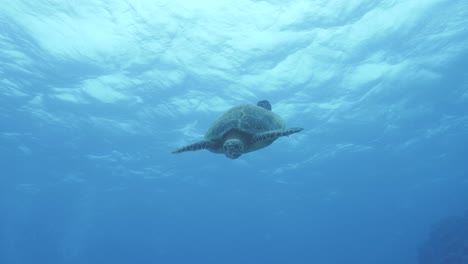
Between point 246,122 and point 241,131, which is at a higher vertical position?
Answer: point 246,122

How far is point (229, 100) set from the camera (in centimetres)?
2395

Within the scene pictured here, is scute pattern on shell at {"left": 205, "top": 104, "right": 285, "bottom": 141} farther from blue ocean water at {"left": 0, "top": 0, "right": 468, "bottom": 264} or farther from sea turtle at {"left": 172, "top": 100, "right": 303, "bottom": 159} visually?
blue ocean water at {"left": 0, "top": 0, "right": 468, "bottom": 264}

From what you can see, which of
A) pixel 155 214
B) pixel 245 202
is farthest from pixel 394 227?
pixel 155 214

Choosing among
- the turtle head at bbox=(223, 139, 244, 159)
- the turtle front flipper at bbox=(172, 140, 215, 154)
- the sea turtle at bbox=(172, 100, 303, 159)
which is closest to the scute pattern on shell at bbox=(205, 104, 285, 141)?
the sea turtle at bbox=(172, 100, 303, 159)

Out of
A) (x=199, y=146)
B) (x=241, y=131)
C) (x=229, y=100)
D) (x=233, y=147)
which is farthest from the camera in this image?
(x=229, y=100)

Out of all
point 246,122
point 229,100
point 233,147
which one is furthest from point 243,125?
point 229,100

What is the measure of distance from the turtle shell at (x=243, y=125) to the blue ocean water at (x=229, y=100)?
9.28 m

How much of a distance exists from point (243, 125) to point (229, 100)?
16466 millimetres

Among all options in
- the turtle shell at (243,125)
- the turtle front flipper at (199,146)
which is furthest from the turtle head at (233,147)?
the turtle front flipper at (199,146)

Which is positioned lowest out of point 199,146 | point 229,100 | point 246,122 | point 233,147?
point 233,147

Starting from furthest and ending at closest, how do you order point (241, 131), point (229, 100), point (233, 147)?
1. point (229, 100)
2. point (241, 131)
3. point (233, 147)

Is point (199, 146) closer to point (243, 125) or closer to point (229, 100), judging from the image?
point (243, 125)

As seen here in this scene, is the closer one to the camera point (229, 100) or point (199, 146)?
point (199, 146)

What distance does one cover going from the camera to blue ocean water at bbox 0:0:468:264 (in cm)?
1719
